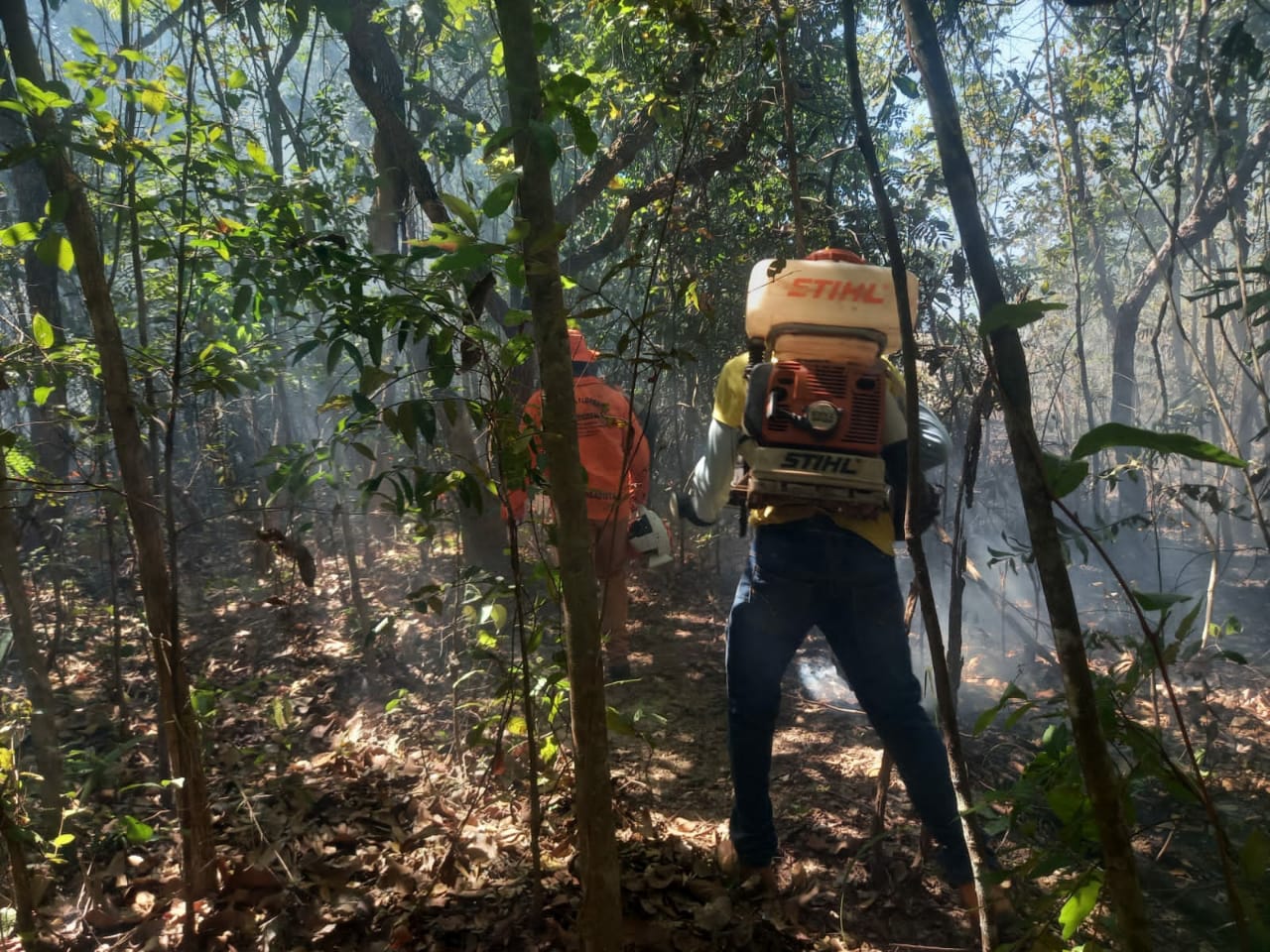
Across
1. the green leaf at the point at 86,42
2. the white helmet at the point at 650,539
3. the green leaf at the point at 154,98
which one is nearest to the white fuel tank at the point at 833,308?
the white helmet at the point at 650,539

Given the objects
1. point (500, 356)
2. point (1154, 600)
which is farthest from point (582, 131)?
point (1154, 600)

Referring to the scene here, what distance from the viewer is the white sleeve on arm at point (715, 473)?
272 centimetres

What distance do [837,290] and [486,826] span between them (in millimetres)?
2116

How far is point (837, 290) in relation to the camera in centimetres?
260

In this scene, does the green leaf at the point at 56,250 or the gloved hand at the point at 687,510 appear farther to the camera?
the gloved hand at the point at 687,510

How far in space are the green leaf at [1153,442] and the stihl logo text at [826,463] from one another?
1423 millimetres

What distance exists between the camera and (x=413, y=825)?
283 centimetres

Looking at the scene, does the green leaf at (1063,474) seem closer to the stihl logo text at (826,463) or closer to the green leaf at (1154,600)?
the green leaf at (1154,600)

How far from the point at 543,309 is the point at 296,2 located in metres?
1.44

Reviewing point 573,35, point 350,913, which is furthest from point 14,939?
point 573,35

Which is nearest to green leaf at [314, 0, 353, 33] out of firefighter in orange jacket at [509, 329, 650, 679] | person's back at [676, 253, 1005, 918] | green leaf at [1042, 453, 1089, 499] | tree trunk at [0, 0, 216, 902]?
tree trunk at [0, 0, 216, 902]

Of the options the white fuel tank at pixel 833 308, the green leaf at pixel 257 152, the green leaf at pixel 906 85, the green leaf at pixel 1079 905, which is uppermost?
the green leaf at pixel 906 85

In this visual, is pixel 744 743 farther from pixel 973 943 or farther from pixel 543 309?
pixel 543 309

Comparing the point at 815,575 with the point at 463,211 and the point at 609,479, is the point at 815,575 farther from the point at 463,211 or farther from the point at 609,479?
the point at 609,479
